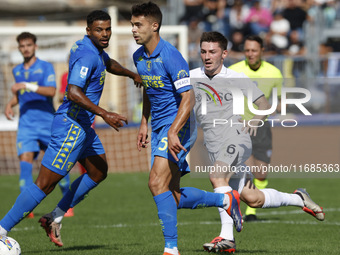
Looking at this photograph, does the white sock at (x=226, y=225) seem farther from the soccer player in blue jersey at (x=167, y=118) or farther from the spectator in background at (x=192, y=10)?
the spectator in background at (x=192, y=10)

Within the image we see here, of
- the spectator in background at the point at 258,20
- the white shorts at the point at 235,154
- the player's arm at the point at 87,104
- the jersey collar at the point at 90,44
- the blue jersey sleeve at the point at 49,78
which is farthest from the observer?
the spectator in background at the point at 258,20

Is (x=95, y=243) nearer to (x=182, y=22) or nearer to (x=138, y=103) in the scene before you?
(x=138, y=103)

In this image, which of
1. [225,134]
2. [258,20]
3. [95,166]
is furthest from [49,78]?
[258,20]

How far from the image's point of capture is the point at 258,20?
25.0 meters

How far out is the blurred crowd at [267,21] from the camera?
24.5 metres

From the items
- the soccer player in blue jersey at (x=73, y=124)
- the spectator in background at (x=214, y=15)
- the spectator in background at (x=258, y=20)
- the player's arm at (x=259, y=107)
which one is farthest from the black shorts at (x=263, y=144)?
the spectator in background at (x=214, y=15)

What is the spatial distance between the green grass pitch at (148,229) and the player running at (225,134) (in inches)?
19.0

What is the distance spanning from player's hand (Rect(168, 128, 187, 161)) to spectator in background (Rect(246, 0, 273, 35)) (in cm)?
1858

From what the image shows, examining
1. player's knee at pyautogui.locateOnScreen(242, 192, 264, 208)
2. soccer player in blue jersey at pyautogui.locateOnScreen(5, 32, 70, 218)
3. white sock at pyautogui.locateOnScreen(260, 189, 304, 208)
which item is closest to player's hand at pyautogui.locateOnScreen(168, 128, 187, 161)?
player's knee at pyautogui.locateOnScreen(242, 192, 264, 208)

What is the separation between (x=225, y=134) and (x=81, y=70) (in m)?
1.87

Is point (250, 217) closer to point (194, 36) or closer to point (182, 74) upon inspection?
point (182, 74)

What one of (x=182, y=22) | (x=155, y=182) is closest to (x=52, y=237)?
(x=155, y=182)

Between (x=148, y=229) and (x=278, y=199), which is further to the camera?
(x=148, y=229)

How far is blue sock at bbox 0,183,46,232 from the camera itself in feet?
24.3
